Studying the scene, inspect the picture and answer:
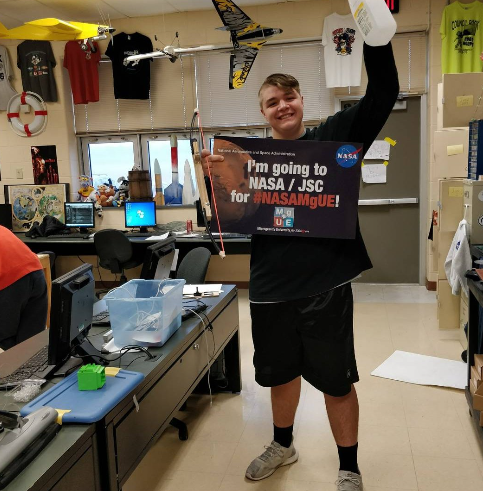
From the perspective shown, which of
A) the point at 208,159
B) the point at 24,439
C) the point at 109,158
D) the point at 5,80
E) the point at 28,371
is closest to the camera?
the point at 24,439

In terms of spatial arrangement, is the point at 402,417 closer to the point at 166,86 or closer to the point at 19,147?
the point at 166,86

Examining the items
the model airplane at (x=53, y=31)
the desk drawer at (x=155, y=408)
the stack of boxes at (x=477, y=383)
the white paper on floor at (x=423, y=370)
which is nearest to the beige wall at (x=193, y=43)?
the model airplane at (x=53, y=31)

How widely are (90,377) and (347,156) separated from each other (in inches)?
44.3

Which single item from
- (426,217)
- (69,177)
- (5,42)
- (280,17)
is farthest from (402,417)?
(5,42)

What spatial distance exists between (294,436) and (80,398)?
135 centimetres

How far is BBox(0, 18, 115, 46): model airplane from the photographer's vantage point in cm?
439

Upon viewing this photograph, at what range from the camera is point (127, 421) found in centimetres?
156

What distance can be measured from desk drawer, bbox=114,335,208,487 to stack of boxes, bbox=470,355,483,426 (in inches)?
50.0

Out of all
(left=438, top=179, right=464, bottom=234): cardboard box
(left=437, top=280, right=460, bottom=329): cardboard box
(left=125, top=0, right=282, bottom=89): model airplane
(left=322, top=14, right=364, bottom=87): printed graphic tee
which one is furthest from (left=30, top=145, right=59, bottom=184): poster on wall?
(left=437, top=280, right=460, bottom=329): cardboard box

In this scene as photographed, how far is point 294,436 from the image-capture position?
8.11 feet

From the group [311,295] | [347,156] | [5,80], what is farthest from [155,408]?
[5,80]

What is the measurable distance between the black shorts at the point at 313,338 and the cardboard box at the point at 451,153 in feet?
9.12

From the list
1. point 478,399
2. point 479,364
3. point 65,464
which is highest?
point 65,464

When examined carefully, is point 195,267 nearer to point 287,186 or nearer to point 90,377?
point 287,186
